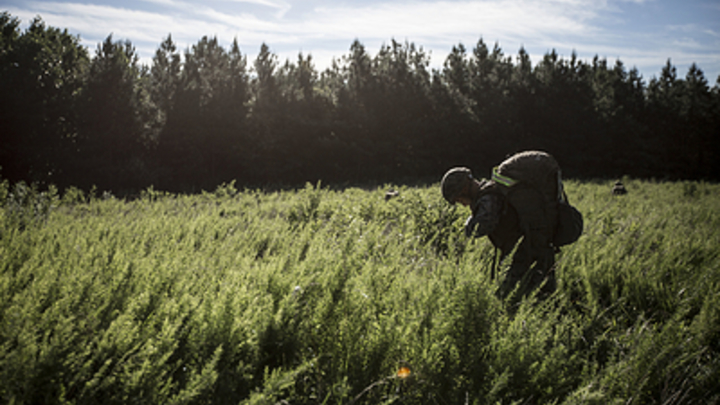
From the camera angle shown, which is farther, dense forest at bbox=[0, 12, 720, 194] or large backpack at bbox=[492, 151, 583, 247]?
dense forest at bbox=[0, 12, 720, 194]

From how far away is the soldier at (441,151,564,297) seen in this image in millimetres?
3818

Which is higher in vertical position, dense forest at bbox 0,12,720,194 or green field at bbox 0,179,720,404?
dense forest at bbox 0,12,720,194

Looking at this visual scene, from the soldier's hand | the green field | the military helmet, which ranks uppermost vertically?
the military helmet

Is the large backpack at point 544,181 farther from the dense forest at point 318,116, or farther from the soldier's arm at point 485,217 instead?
the dense forest at point 318,116

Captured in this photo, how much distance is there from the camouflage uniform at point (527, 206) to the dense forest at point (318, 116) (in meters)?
20.9

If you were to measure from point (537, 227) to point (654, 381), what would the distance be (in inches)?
59.7

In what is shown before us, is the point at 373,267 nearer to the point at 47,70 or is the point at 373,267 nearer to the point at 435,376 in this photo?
the point at 435,376

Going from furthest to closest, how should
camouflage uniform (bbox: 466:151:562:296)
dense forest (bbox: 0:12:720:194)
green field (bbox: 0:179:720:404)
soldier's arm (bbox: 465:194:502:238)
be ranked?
dense forest (bbox: 0:12:720:194), camouflage uniform (bbox: 466:151:562:296), soldier's arm (bbox: 465:194:502:238), green field (bbox: 0:179:720:404)

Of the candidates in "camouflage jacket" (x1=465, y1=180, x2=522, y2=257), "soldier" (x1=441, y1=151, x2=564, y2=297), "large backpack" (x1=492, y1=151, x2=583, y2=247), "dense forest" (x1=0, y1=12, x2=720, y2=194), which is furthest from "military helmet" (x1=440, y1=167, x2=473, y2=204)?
"dense forest" (x1=0, y1=12, x2=720, y2=194)

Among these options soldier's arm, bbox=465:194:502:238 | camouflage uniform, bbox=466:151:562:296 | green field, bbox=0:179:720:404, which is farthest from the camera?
camouflage uniform, bbox=466:151:562:296

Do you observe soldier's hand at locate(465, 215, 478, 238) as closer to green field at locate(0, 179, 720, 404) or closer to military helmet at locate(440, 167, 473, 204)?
military helmet at locate(440, 167, 473, 204)

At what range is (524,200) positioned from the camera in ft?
12.7

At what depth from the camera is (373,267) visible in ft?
11.7

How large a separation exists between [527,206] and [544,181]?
0.96 feet
